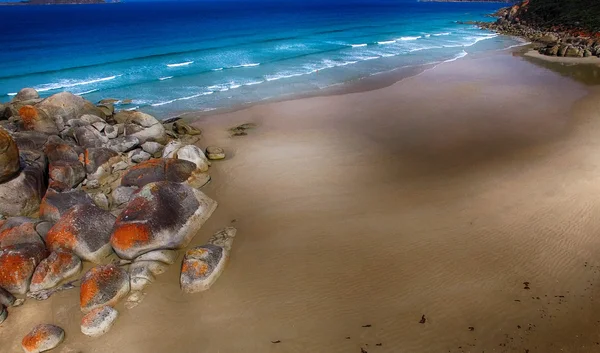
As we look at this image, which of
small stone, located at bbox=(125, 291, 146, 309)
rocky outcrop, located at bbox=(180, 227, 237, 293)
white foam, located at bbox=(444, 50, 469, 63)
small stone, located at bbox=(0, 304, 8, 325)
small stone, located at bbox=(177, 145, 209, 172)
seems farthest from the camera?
white foam, located at bbox=(444, 50, 469, 63)

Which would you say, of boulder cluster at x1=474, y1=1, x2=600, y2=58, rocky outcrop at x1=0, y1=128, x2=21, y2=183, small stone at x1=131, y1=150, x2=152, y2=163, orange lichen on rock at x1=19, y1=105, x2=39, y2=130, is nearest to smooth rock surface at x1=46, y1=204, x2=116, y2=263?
rocky outcrop at x1=0, y1=128, x2=21, y2=183

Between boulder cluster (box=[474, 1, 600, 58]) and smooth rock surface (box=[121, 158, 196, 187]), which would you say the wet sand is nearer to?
smooth rock surface (box=[121, 158, 196, 187])

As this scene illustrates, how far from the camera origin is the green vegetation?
53.0m

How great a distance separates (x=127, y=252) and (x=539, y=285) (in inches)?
486

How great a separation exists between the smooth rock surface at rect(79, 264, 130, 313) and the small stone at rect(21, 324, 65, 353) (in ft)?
2.89

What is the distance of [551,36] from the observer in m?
51.9

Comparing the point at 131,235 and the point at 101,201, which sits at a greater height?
the point at 131,235

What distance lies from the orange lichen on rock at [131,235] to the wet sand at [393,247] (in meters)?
1.39

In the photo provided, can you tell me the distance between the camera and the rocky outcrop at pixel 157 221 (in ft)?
36.7

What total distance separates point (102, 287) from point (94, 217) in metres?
2.93

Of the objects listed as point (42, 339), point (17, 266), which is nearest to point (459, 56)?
point (17, 266)

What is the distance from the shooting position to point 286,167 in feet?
55.8

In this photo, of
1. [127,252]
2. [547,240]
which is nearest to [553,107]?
[547,240]

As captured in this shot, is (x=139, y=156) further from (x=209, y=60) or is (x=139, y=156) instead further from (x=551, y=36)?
(x=551, y=36)
